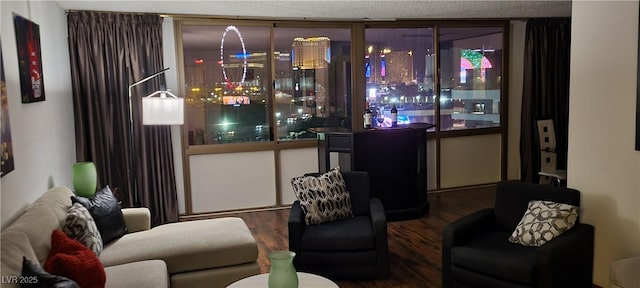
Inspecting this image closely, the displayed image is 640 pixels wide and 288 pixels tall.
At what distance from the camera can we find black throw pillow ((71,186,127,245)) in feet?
11.1

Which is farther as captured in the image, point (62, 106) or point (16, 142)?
point (62, 106)

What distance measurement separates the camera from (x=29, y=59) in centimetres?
338

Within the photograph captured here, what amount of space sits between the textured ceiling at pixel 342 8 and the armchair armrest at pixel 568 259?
8.82 feet

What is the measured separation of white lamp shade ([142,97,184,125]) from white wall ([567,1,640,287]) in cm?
330

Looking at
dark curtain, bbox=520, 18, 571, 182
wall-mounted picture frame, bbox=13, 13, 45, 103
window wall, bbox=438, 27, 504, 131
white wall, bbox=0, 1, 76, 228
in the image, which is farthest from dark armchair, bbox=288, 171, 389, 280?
dark curtain, bbox=520, 18, 571, 182

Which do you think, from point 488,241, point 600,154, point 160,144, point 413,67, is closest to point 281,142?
point 160,144

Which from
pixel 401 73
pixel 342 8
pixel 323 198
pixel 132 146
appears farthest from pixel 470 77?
pixel 132 146

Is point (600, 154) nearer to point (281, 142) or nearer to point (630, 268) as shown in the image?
point (630, 268)

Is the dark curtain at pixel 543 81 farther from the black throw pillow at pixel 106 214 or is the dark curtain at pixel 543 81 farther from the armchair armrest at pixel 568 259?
the black throw pillow at pixel 106 214

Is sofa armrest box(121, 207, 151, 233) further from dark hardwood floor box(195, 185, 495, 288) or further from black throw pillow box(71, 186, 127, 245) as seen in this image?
dark hardwood floor box(195, 185, 495, 288)

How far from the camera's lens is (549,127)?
5.93m

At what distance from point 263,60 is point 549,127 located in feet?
11.5

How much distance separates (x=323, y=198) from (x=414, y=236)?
1273 mm

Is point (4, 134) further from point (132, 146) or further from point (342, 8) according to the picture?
point (342, 8)
